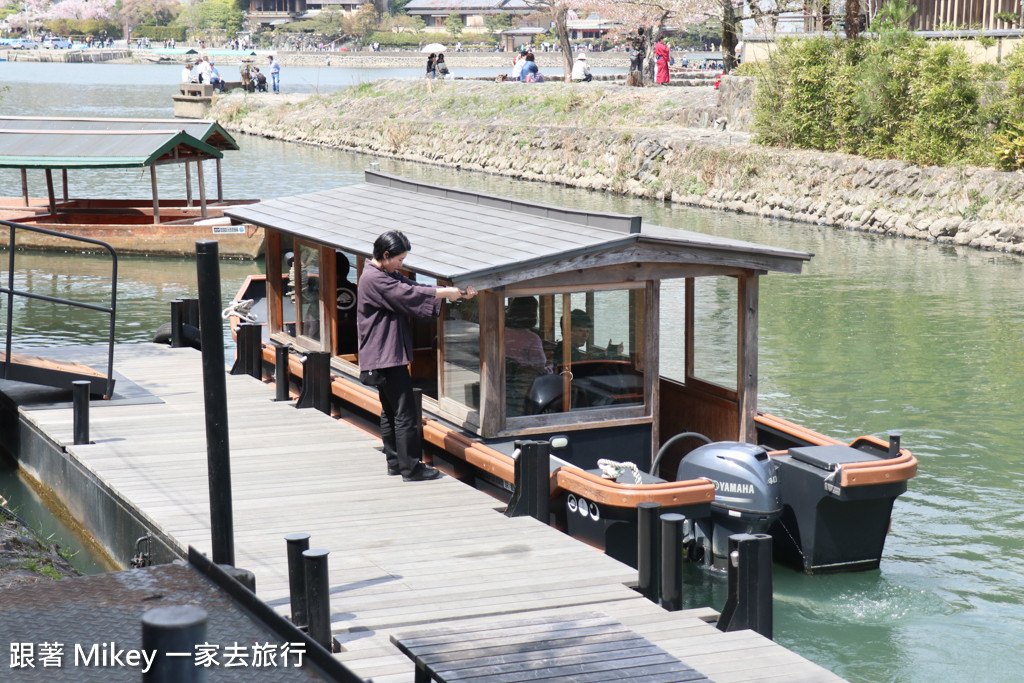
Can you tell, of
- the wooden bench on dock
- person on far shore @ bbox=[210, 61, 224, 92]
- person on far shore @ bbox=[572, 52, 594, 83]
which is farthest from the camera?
person on far shore @ bbox=[210, 61, 224, 92]

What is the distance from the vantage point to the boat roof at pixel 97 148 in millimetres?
22000

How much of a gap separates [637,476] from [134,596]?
3772 millimetres

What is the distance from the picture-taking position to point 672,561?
20.7 feet

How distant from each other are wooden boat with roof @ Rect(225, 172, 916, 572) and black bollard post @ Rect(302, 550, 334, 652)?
2221 mm

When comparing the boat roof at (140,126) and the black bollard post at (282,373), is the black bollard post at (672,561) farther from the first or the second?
the boat roof at (140,126)

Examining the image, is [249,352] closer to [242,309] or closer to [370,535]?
[242,309]

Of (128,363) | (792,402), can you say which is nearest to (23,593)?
(128,363)

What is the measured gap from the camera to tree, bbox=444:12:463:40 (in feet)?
379

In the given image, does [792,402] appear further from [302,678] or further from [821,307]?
[302,678]

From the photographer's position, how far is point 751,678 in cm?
545

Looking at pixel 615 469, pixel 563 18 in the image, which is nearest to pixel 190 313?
pixel 615 469

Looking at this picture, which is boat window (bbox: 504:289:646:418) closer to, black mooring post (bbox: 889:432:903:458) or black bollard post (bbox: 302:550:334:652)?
black mooring post (bbox: 889:432:903:458)

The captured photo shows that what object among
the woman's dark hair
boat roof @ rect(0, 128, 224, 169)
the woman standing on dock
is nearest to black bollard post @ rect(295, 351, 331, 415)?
the woman standing on dock

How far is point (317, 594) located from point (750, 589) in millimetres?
2138
